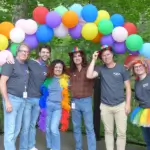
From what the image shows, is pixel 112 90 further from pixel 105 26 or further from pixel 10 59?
pixel 10 59

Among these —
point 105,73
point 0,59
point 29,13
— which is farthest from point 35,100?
point 29,13

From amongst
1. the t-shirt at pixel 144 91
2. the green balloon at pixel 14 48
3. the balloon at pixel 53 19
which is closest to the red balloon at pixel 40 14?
the balloon at pixel 53 19

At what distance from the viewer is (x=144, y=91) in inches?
177

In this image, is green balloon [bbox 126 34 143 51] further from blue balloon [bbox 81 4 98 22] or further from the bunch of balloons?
blue balloon [bbox 81 4 98 22]

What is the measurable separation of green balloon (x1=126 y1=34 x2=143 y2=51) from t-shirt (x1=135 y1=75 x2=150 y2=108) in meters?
0.47

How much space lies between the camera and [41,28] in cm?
494

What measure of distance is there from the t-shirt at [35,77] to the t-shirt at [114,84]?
95 cm

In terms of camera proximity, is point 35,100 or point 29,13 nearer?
point 35,100

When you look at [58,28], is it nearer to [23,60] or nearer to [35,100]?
[23,60]

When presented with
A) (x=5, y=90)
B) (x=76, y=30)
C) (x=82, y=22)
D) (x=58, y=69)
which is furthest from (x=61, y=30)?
(x=5, y=90)

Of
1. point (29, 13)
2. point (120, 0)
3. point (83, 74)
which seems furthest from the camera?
point (29, 13)

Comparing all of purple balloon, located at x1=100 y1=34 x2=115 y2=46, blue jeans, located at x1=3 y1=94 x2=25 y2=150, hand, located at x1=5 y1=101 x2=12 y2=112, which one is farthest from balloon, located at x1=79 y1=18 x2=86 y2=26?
hand, located at x1=5 y1=101 x2=12 y2=112

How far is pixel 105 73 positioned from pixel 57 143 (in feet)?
4.35

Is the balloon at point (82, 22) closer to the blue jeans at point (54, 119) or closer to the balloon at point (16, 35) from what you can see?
the balloon at point (16, 35)
